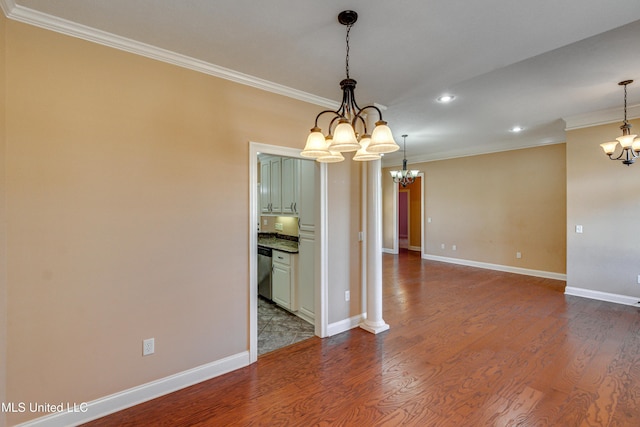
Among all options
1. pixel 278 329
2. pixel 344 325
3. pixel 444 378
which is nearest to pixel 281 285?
pixel 278 329

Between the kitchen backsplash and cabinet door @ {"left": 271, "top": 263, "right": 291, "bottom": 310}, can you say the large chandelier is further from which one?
the kitchen backsplash

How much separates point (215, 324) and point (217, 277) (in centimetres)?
41

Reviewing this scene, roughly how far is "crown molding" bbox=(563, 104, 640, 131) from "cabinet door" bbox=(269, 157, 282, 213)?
4766 mm

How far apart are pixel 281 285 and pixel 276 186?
5.45 ft

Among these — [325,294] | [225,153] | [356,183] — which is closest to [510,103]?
[356,183]

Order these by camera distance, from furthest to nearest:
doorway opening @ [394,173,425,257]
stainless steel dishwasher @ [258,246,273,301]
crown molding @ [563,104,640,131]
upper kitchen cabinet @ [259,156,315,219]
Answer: doorway opening @ [394,173,425,257] < stainless steel dishwasher @ [258,246,273,301] < crown molding @ [563,104,640,131] < upper kitchen cabinet @ [259,156,315,219]

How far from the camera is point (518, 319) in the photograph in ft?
12.1

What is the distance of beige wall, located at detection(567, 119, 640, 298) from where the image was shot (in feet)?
13.6

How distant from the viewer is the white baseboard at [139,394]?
1841 mm

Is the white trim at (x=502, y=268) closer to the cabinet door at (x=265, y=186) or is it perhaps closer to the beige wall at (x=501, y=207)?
the beige wall at (x=501, y=207)

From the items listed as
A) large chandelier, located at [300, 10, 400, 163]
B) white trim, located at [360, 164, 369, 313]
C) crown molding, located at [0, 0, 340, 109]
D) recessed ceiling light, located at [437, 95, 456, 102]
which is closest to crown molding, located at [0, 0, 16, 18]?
crown molding, located at [0, 0, 340, 109]

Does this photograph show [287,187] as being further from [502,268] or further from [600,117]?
[502,268]

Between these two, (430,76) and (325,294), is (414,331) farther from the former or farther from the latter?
(430,76)

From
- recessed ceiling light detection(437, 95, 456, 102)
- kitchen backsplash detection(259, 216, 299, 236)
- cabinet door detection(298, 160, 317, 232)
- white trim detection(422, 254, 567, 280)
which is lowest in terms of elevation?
white trim detection(422, 254, 567, 280)
